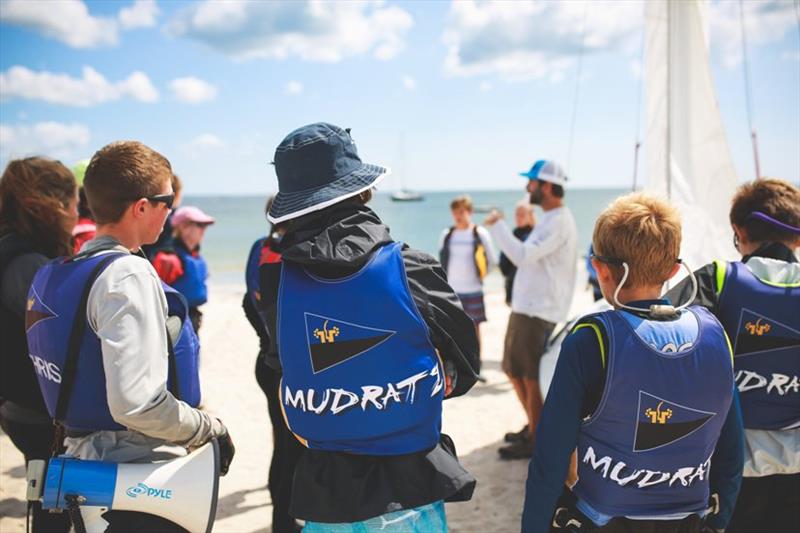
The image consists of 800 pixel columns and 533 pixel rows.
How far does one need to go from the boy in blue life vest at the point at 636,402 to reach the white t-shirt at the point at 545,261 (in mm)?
2557

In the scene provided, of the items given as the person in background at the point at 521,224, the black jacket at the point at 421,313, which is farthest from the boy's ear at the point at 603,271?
the person in background at the point at 521,224

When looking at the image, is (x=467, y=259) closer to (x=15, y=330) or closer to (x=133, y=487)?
(x=15, y=330)

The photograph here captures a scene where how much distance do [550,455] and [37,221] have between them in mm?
2305

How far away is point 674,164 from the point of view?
3.90 metres

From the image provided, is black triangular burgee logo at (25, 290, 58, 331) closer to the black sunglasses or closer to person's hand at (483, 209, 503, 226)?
the black sunglasses

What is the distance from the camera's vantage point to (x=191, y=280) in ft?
14.7

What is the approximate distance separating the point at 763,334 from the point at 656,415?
91cm

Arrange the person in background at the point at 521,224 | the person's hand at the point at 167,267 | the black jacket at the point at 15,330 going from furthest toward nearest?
the person in background at the point at 521,224 < the person's hand at the point at 167,267 < the black jacket at the point at 15,330

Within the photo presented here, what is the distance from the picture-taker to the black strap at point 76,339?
176cm

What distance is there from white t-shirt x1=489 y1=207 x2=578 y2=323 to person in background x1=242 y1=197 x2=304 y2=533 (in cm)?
202

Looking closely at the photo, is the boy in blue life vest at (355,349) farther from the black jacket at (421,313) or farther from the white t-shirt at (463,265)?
the white t-shirt at (463,265)

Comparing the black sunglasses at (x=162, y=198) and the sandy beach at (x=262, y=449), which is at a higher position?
the black sunglasses at (x=162, y=198)

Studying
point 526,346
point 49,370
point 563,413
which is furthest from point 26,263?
point 526,346

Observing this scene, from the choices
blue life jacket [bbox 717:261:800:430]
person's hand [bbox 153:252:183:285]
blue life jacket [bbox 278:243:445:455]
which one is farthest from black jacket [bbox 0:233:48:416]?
blue life jacket [bbox 717:261:800:430]
